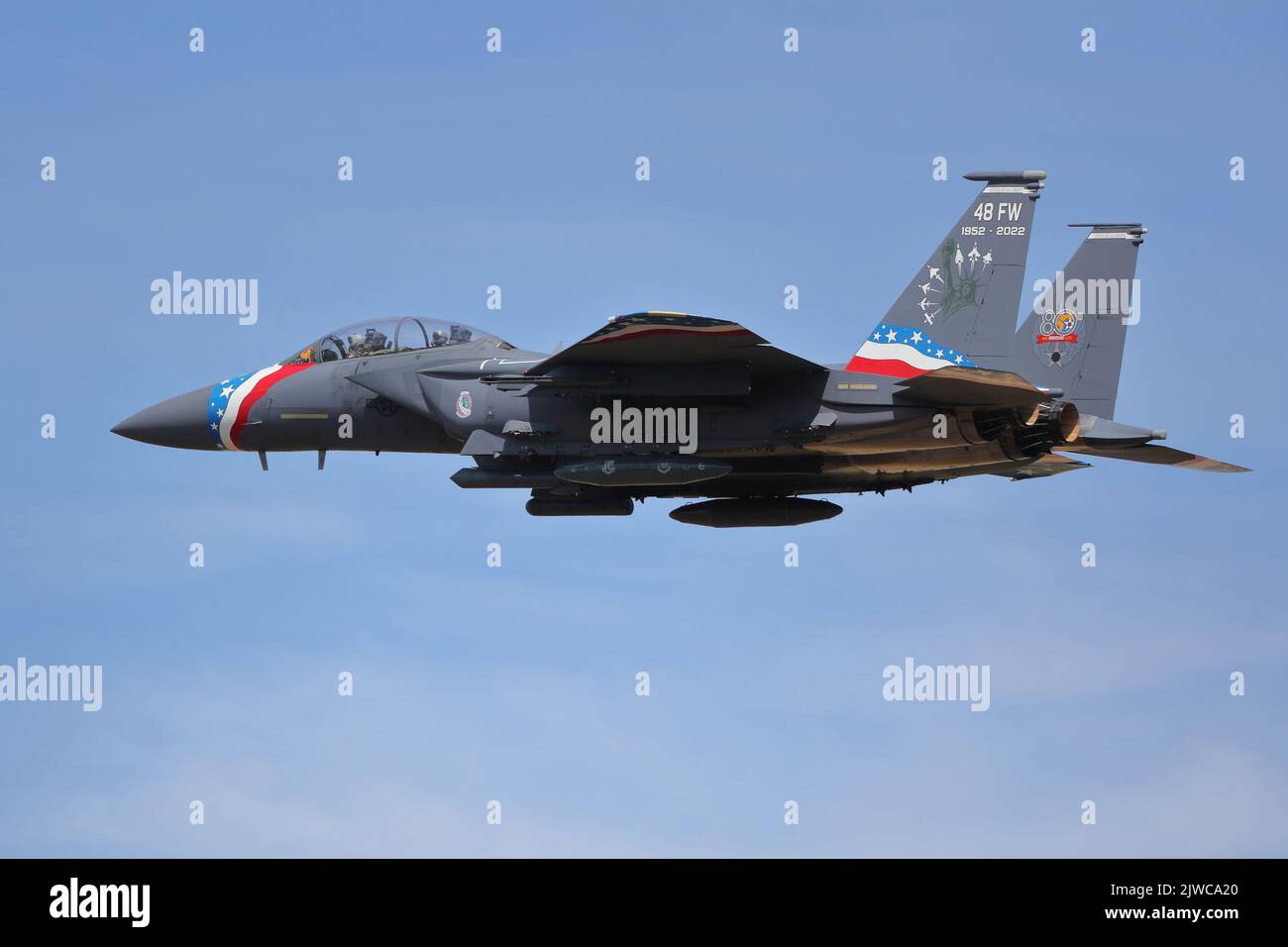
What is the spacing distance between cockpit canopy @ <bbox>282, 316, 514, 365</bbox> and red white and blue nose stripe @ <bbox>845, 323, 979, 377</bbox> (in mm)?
5302

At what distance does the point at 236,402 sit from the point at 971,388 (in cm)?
1126

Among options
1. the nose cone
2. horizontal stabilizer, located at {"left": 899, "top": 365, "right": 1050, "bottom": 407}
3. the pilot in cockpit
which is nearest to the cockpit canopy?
the pilot in cockpit

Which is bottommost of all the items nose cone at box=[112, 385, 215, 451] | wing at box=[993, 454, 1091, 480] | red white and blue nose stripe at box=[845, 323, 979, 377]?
wing at box=[993, 454, 1091, 480]

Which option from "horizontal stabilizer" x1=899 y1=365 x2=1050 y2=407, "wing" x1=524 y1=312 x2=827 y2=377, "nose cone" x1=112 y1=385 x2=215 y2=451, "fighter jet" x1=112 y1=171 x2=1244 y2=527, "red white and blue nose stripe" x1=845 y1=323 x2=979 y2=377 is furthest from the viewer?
"nose cone" x1=112 y1=385 x2=215 y2=451

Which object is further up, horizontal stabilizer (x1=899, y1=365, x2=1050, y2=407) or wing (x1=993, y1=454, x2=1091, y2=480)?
horizontal stabilizer (x1=899, y1=365, x2=1050, y2=407)

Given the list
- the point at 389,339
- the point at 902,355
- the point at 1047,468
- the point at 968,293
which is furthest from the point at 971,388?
the point at 389,339

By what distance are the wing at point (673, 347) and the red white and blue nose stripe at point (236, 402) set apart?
4978 millimetres

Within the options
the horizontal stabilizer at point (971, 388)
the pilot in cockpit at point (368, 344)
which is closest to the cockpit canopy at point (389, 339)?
the pilot in cockpit at point (368, 344)

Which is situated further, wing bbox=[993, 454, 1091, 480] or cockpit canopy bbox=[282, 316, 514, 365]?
wing bbox=[993, 454, 1091, 480]

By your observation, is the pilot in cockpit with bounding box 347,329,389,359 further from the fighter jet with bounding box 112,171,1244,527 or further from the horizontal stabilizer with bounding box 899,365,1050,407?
the horizontal stabilizer with bounding box 899,365,1050,407

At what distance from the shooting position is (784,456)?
83.3ft

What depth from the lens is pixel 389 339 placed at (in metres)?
27.3

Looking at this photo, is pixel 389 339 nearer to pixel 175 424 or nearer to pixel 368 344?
pixel 368 344

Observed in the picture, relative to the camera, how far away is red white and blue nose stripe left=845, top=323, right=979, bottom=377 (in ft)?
84.6
